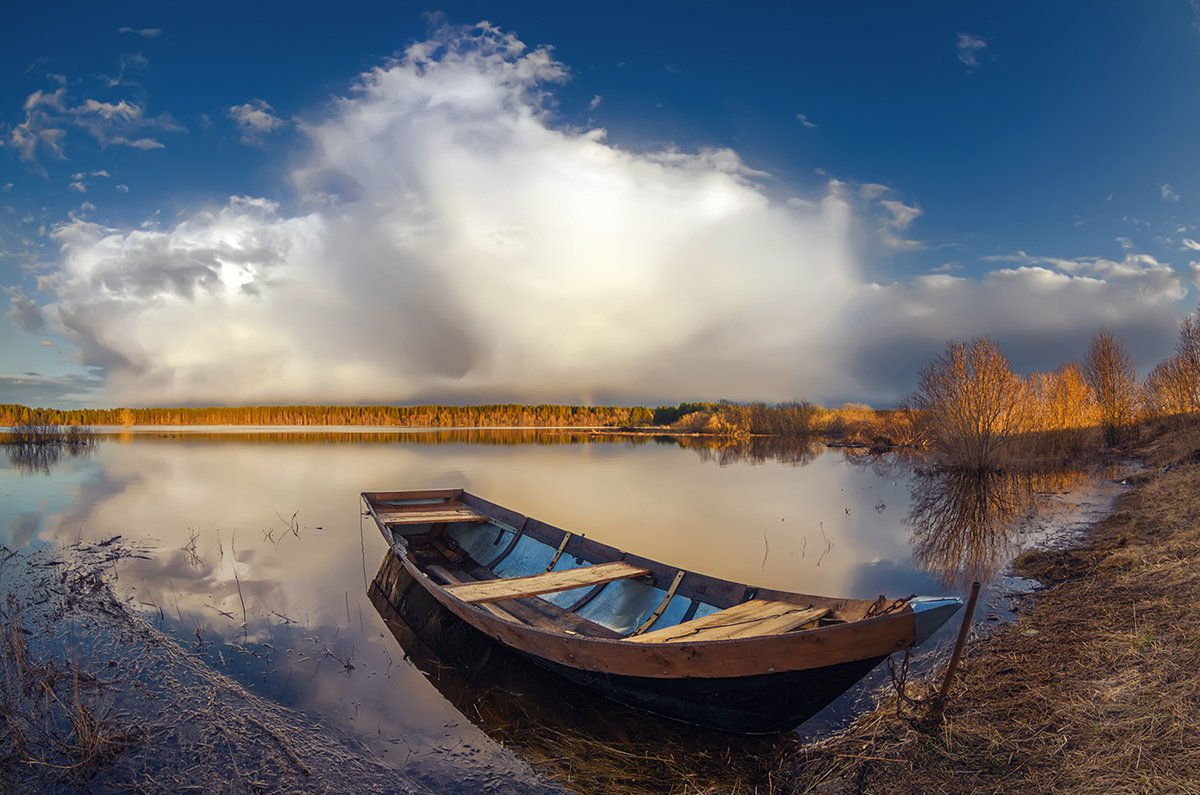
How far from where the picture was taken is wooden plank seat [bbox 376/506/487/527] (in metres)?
11.9

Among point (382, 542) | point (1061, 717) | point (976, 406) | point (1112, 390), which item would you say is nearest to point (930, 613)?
point (1061, 717)

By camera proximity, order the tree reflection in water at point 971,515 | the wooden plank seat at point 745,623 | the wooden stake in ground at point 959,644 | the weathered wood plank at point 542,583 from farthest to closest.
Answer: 1. the tree reflection in water at point 971,515
2. the weathered wood plank at point 542,583
3. the wooden plank seat at point 745,623
4. the wooden stake in ground at point 959,644

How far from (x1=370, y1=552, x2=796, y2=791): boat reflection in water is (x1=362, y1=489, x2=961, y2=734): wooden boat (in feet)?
0.63

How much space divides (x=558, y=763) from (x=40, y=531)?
16.6 meters

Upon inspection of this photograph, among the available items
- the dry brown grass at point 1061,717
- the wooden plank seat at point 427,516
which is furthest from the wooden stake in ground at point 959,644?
the wooden plank seat at point 427,516

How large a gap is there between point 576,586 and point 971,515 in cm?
1640

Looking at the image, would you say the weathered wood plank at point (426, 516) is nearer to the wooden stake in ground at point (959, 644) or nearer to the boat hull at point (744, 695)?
the boat hull at point (744, 695)

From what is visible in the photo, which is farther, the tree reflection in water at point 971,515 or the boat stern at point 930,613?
the tree reflection in water at point 971,515

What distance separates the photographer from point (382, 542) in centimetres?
1481

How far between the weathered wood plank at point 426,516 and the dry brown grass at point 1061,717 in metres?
8.20

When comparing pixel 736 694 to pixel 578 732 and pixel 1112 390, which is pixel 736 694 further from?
pixel 1112 390

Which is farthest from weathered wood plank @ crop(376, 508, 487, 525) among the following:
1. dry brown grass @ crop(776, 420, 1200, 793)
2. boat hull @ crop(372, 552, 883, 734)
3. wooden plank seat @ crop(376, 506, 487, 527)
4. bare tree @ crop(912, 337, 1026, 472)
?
bare tree @ crop(912, 337, 1026, 472)

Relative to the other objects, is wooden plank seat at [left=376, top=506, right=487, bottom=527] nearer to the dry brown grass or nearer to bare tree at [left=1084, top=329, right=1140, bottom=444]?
the dry brown grass

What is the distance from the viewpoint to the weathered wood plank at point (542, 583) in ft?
24.5
